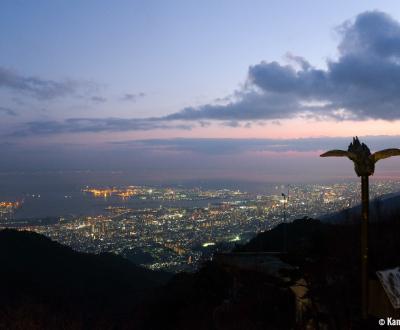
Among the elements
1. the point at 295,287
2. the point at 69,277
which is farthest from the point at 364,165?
the point at 69,277

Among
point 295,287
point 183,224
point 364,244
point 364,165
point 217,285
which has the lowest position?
point 183,224

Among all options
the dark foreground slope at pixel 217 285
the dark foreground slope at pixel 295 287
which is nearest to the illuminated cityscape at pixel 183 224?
the dark foreground slope at pixel 217 285

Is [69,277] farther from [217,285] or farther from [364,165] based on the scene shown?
[364,165]

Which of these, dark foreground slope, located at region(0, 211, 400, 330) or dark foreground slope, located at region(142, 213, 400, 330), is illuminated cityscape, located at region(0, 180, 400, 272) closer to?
dark foreground slope, located at region(0, 211, 400, 330)

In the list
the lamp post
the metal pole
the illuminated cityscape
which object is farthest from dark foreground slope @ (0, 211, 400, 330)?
the illuminated cityscape

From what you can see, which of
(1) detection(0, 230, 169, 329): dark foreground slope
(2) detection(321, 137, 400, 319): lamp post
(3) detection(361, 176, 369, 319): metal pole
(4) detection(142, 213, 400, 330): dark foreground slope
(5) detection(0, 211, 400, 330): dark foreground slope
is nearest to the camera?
(3) detection(361, 176, 369, 319): metal pole

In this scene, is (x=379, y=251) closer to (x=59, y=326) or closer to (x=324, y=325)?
(x=324, y=325)

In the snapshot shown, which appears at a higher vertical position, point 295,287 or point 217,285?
point 295,287

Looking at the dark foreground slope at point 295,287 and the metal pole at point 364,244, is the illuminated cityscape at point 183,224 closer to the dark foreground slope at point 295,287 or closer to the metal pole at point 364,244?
the dark foreground slope at point 295,287
